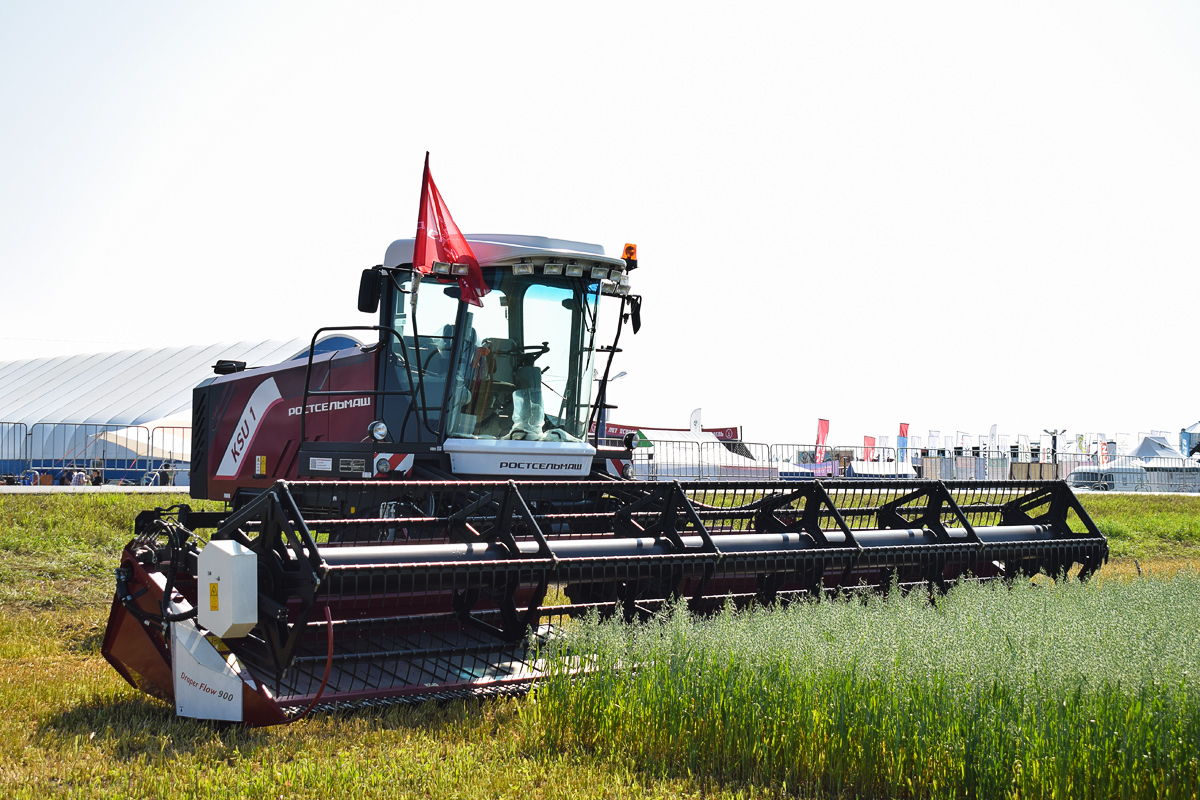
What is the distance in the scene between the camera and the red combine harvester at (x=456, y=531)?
4.54 meters

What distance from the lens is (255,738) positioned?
4301 mm

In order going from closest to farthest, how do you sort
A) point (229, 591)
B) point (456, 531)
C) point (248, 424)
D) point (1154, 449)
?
point (229, 591), point (456, 531), point (248, 424), point (1154, 449)

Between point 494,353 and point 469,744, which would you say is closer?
point 469,744

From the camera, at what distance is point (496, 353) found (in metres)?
6.82

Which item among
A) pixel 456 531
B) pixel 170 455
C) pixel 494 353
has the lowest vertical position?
→ pixel 170 455

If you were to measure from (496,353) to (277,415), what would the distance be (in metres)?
2.40

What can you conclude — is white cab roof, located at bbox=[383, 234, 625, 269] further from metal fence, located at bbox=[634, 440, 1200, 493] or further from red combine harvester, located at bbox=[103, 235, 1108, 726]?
metal fence, located at bbox=[634, 440, 1200, 493]

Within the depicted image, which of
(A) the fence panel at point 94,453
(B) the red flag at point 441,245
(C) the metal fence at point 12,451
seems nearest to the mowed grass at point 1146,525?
(B) the red flag at point 441,245

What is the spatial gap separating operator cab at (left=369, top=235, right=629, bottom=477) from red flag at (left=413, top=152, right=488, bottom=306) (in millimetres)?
79

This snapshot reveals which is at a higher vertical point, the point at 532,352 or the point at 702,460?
the point at 532,352

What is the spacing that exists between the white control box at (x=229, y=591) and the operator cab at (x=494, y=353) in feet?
7.27

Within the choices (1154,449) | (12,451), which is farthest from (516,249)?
(1154,449)

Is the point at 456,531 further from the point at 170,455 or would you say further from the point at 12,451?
the point at 170,455

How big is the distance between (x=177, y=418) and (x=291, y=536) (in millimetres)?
25005
